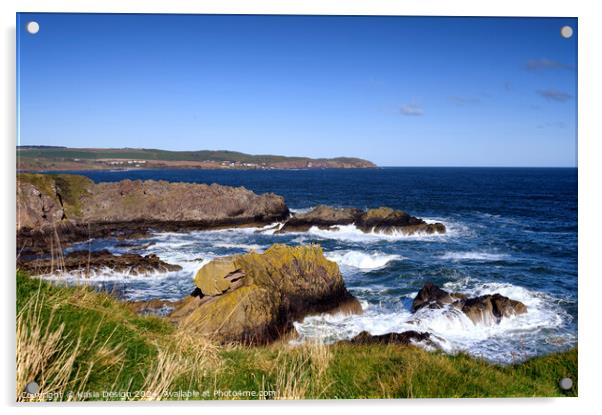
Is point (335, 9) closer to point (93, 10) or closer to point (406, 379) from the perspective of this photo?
point (93, 10)

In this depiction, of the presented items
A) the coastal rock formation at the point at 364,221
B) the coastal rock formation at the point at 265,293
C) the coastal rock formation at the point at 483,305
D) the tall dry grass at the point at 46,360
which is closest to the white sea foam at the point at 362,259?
the coastal rock formation at the point at 265,293

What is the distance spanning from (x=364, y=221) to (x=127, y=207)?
12.9 feet

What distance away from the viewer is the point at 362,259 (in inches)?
281

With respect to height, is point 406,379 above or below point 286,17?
below

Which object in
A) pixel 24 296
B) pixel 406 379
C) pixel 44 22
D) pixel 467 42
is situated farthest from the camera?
pixel 467 42

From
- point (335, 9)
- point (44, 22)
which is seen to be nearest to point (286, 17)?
point (335, 9)

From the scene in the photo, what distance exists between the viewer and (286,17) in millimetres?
5625

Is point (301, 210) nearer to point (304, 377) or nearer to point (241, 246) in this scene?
point (241, 246)

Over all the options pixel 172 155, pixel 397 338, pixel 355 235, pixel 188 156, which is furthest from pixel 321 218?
pixel 172 155

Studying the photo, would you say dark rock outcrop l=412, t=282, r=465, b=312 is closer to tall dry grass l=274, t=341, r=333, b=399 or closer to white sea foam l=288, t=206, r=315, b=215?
white sea foam l=288, t=206, r=315, b=215

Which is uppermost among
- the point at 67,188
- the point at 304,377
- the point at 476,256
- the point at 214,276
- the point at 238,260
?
the point at 67,188

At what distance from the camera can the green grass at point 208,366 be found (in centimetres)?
435

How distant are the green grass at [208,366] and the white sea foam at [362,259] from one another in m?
2.09

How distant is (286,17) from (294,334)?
455cm
